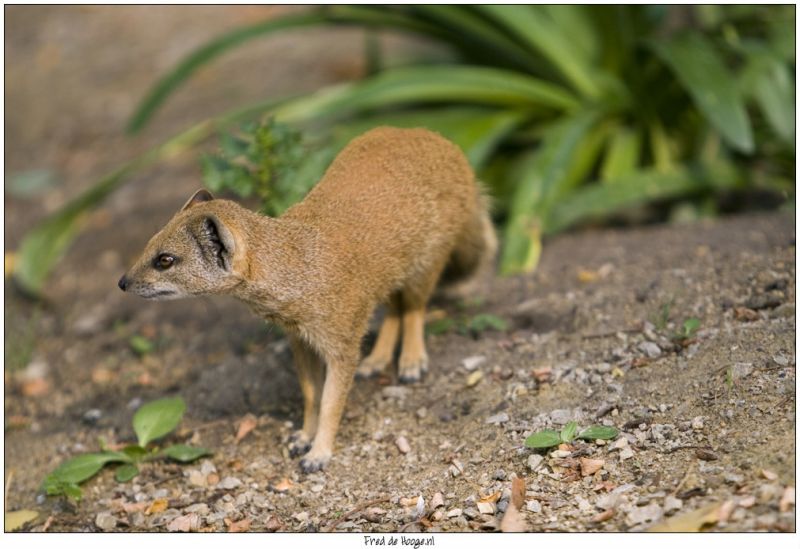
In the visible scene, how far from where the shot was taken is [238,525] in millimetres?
4066

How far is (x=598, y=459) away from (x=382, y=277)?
53.2 inches

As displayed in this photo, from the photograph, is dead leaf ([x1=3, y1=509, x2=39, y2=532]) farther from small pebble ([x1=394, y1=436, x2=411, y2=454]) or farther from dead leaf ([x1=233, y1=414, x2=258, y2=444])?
small pebble ([x1=394, y1=436, x2=411, y2=454])

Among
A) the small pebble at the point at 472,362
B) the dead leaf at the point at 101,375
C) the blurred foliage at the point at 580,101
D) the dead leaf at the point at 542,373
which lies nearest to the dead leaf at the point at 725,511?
the dead leaf at the point at 542,373

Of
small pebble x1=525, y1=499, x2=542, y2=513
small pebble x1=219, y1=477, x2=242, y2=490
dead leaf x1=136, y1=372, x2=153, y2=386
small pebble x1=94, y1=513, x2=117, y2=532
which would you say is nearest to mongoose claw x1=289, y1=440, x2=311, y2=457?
small pebble x1=219, y1=477, x2=242, y2=490

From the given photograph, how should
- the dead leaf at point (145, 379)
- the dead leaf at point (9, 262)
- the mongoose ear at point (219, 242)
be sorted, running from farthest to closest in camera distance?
the dead leaf at point (9, 262)
the dead leaf at point (145, 379)
the mongoose ear at point (219, 242)

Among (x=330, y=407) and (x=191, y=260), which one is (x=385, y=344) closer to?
(x=330, y=407)

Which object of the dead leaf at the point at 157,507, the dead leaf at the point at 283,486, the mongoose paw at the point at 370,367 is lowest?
the dead leaf at the point at 157,507

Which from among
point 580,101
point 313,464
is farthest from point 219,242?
point 580,101

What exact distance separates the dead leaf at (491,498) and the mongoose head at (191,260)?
1378mm

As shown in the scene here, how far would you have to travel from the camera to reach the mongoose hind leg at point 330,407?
4.37 meters

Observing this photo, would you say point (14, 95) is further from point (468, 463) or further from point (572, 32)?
point (468, 463)

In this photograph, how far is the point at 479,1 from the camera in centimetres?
630

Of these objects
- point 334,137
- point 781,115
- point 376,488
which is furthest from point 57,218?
point 781,115

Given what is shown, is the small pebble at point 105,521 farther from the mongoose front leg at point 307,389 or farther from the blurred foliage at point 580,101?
the blurred foliage at point 580,101
